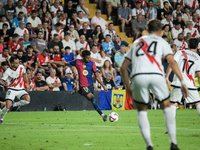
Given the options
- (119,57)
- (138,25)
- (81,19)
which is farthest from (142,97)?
(138,25)

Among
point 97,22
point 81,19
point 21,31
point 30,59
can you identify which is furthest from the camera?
point 97,22

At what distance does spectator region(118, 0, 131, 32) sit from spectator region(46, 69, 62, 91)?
641 centimetres

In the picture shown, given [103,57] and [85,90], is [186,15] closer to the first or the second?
[103,57]

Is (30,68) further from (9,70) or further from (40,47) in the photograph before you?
(9,70)

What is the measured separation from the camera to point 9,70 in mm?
11172

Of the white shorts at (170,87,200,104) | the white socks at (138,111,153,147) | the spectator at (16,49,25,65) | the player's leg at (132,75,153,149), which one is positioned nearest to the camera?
A: the white socks at (138,111,153,147)

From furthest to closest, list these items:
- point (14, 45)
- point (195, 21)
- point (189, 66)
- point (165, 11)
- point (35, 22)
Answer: point (195, 21)
point (165, 11)
point (35, 22)
point (14, 45)
point (189, 66)

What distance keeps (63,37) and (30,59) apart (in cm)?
266

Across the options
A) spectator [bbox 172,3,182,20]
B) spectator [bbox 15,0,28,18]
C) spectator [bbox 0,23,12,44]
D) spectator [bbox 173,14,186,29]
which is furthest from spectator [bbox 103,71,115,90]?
spectator [bbox 172,3,182,20]

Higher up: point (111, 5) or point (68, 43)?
point (111, 5)

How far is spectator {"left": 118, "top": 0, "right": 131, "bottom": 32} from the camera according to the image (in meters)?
21.2

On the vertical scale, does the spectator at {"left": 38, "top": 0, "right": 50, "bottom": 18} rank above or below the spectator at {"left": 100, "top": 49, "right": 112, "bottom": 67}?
above

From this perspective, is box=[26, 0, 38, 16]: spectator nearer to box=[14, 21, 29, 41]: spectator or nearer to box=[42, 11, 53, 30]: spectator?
box=[42, 11, 53, 30]: spectator

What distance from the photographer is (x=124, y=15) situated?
2153cm
